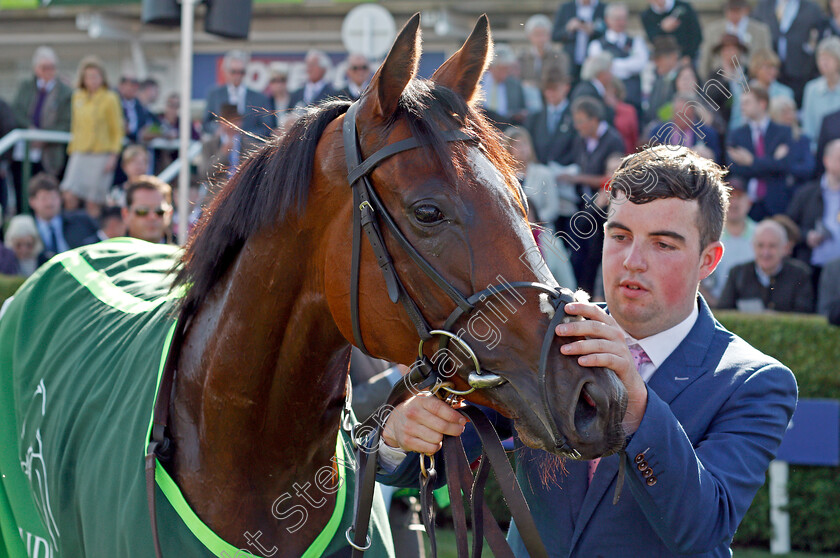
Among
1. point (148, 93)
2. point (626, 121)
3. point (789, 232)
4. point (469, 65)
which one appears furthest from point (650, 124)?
point (148, 93)

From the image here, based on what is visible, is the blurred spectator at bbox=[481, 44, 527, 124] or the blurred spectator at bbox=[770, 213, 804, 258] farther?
the blurred spectator at bbox=[481, 44, 527, 124]

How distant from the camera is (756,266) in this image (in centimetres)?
544

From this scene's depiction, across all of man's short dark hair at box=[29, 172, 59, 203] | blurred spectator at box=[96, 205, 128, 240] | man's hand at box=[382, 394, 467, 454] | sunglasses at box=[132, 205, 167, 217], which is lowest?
blurred spectator at box=[96, 205, 128, 240]

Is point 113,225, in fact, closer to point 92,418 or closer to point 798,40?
point 92,418

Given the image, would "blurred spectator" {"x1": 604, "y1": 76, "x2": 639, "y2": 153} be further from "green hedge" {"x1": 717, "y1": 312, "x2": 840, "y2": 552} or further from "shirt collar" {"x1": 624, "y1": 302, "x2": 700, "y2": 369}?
"shirt collar" {"x1": 624, "y1": 302, "x2": 700, "y2": 369}

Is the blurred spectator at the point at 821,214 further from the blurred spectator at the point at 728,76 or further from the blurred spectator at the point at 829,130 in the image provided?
the blurred spectator at the point at 728,76

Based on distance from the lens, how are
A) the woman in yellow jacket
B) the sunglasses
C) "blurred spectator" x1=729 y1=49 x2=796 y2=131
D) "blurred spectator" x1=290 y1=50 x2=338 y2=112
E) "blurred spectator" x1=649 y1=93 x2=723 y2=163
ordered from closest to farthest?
the sunglasses, "blurred spectator" x1=649 y1=93 x2=723 y2=163, "blurred spectator" x1=729 y1=49 x2=796 y2=131, "blurred spectator" x1=290 y1=50 x2=338 y2=112, the woman in yellow jacket

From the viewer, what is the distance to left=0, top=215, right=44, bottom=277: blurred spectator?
746 centimetres

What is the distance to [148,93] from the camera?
35.1 ft

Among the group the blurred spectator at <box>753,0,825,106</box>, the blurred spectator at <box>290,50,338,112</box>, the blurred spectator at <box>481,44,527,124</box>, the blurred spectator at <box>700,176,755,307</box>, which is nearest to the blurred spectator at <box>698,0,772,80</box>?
the blurred spectator at <box>753,0,825,106</box>

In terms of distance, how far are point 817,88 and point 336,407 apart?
560cm

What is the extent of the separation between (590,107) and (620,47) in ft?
4.58

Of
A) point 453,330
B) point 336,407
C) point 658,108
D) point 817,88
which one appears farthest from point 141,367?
point 817,88

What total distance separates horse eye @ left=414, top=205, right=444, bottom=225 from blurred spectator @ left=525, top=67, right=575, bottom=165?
529cm
